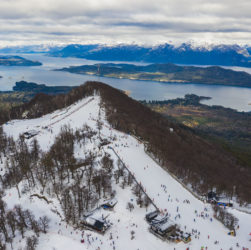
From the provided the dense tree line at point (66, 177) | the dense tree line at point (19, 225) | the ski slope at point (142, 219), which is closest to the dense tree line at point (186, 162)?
the ski slope at point (142, 219)

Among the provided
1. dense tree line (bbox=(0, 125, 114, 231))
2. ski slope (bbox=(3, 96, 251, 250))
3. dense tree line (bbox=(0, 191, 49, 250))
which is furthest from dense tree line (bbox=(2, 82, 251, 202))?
dense tree line (bbox=(0, 191, 49, 250))

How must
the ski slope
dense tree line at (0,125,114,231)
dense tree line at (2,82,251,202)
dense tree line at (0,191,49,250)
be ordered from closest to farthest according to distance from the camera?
the ski slope, dense tree line at (0,191,49,250), dense tree line at (0,125,114,231), dense tree line at (2,82,251,202)

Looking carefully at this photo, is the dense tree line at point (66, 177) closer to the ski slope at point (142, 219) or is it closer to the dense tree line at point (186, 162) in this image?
the ski slope at point (142, 219)

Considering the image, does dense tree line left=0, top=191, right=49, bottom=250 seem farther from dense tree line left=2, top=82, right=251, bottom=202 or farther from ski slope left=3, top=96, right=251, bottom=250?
dense tree line left=2, top=82, right=251, bottom=202

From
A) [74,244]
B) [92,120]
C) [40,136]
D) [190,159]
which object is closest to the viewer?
[74,244]

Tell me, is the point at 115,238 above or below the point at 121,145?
below

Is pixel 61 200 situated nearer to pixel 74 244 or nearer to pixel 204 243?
pixel 74 244

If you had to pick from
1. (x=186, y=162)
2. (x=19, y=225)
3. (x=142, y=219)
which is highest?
(x=186, y=162)

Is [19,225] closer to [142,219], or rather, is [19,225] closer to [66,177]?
[66,177]

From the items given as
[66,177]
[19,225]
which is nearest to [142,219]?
[66,177]

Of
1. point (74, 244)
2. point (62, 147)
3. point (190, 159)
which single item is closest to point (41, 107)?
point (62, 147)

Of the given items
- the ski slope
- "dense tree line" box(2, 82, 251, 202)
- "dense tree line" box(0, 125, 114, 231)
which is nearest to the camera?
the ski slope
